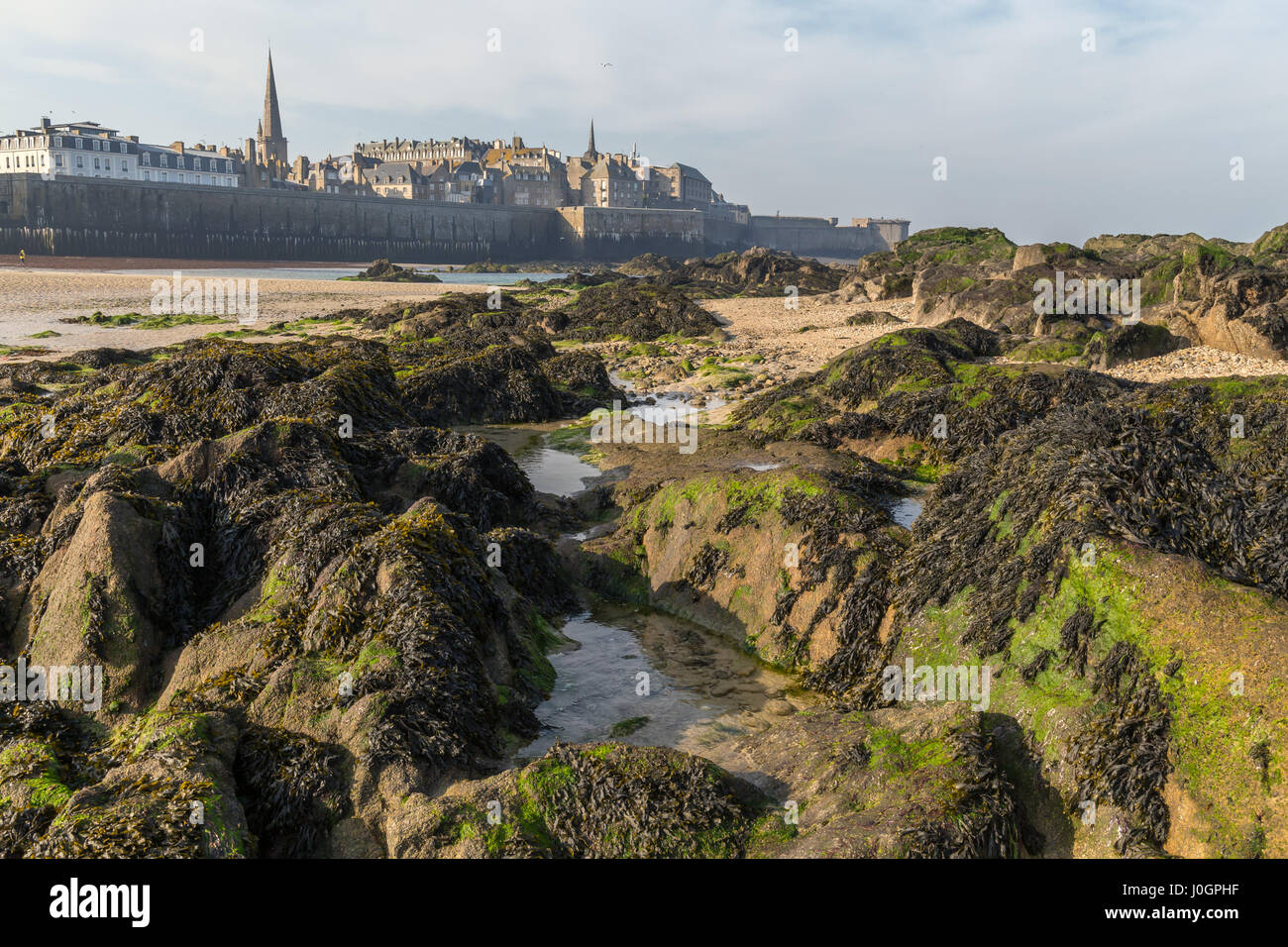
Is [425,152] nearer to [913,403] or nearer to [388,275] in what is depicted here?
[388,275]

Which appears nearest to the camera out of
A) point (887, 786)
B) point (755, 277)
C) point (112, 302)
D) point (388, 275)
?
point (887, 786)

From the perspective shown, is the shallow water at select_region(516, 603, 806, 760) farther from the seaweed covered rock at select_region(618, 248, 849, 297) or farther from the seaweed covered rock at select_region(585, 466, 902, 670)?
the seaweed covered rock at select_region(618, 248, 849, 297)

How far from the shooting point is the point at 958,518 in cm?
711

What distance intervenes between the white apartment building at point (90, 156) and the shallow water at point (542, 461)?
98.0m

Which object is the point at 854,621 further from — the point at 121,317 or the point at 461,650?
the point at 121,317

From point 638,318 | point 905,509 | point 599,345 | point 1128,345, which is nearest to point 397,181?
point 638,318

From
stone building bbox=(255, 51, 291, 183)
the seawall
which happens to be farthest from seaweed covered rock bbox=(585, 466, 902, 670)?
stone building bbox=(255, 51, 291, 183)

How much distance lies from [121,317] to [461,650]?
2803 cm

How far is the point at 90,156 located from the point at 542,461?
11185cm

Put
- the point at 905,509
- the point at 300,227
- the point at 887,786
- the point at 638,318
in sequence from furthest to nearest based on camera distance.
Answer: the point at 300,227 → the point at 638,318 → the point at 905,509 → the point at 887,786

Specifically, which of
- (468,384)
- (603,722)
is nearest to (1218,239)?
(468,384)

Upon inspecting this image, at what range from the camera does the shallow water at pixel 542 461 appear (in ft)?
40.7

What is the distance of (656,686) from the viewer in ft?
22.5

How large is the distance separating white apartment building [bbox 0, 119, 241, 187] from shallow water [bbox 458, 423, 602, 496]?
97958 mm
